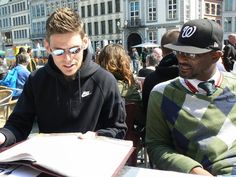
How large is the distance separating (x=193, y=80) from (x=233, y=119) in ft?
0.92

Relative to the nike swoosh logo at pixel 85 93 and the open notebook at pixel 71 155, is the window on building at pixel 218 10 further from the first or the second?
the open notebook at pixel 71 155

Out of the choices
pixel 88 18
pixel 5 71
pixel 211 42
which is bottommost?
Answer: pixel 5 71

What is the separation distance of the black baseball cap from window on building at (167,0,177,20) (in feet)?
132


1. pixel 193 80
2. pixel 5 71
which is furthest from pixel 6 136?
pixel 5 71

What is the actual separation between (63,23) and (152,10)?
43.3 metres

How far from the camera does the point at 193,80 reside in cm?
192

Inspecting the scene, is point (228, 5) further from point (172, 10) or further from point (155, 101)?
point (155, 101)

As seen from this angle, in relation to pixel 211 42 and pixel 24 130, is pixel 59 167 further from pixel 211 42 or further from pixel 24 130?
pixel 211 42

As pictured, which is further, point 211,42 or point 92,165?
point 211,42

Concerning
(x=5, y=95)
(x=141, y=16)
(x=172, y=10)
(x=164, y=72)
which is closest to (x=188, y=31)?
(x=164, y=72)

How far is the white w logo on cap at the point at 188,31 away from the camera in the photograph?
6.34 ft

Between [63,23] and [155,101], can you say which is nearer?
[63,23]

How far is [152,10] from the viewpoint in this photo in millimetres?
43812

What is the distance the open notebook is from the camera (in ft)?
3.95
